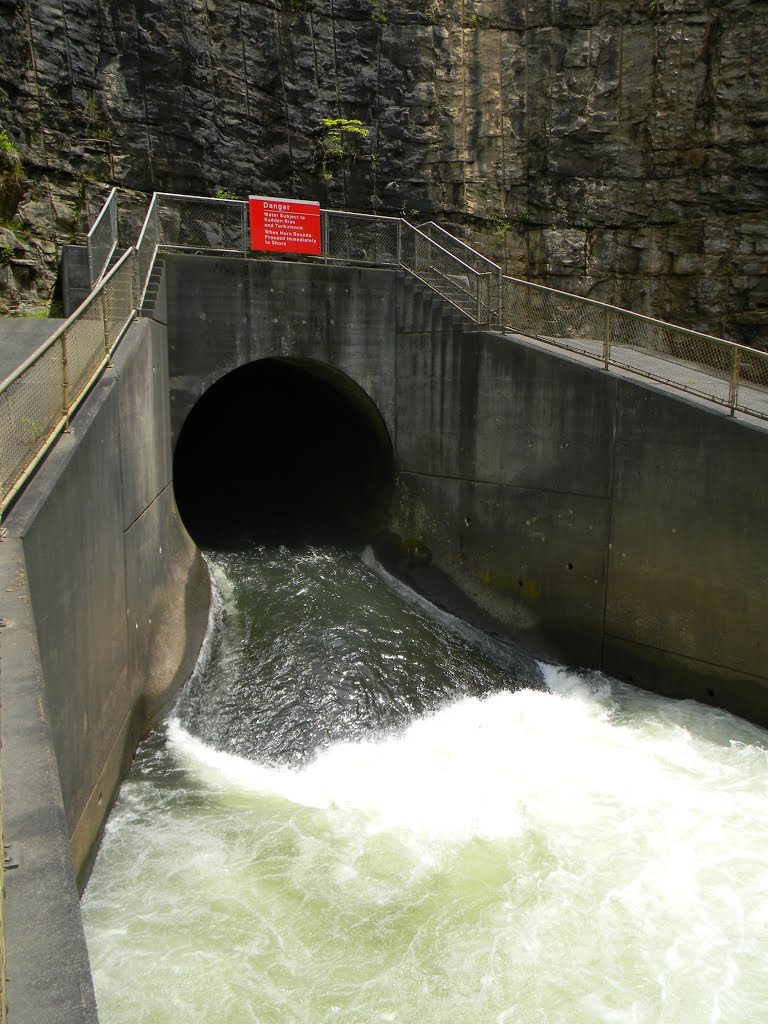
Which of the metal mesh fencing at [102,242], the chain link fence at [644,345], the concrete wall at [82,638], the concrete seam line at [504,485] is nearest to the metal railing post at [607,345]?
the chain link fence at [644,345]

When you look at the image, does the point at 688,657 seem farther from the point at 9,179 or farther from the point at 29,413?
the point at 9,179

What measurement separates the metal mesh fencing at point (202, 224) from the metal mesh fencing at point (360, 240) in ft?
4.68

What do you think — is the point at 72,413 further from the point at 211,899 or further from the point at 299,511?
the point at 299,511

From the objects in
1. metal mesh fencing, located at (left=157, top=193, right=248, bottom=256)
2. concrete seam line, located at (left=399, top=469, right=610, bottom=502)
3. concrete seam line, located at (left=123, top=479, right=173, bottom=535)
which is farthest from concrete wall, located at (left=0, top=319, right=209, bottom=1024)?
concrete seam line, located at (left=399, top=469, right=610, bottom=502)

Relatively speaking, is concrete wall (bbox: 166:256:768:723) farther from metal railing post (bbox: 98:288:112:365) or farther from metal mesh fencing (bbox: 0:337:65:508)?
metal mesh fencing (bbox: 0:337:65:508)

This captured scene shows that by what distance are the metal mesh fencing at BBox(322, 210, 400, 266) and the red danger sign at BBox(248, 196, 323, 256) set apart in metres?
0.22

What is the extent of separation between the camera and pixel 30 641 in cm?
398

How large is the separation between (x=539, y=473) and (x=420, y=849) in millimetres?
6005

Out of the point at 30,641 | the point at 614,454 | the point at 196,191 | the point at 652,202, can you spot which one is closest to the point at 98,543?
the point at 30,641

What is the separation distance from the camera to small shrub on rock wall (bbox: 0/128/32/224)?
43.4 feet

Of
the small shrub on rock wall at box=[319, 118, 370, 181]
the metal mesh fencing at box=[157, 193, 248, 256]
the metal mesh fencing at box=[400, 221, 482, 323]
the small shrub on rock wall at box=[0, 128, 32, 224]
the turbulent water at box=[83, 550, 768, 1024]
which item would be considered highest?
the small shrub on rock wall at box=[319, 118, 370, 181]

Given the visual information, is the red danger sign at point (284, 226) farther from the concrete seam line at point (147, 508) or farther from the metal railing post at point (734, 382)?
the metal railing post at point (734, 382)

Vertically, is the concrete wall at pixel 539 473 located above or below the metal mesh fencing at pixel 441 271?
below

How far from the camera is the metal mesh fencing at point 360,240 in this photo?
12766 millimetres
